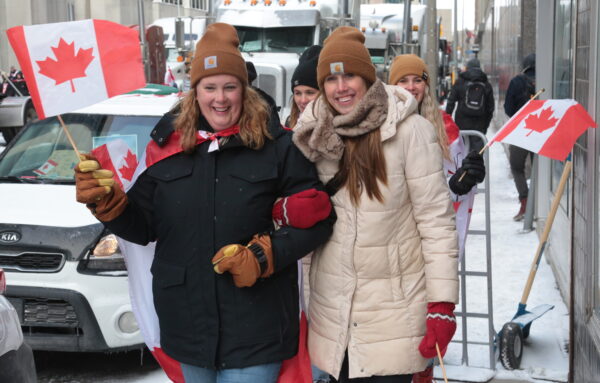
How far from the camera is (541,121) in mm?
4879

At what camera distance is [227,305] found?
3.15 meters

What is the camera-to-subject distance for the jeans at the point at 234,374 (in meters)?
3.17

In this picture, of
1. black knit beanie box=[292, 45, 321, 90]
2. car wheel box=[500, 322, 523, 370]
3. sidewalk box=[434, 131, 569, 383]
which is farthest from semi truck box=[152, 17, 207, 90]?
car wheel box=[500, 322, 523, 370]

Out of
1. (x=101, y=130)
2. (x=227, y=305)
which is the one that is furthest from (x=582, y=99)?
(x=101, y=130)

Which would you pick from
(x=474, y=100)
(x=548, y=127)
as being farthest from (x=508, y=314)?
(x=474, y=100)

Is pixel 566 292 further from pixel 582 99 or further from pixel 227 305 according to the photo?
pixel 227 305

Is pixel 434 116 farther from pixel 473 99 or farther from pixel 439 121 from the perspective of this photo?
pixel 473 99

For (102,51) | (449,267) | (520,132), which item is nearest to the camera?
(449,267)

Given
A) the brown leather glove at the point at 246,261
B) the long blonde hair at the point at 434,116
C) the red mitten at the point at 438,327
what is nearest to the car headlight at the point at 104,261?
the long blonde hair at the point at 434,116

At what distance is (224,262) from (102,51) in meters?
1.38

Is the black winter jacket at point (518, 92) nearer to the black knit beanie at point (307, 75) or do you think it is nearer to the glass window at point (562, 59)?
the glass window at point (562, 59)

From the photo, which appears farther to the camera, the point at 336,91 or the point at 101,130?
the point at 101,130

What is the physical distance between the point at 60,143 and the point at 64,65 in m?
3.18

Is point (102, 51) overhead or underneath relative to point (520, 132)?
overhead
